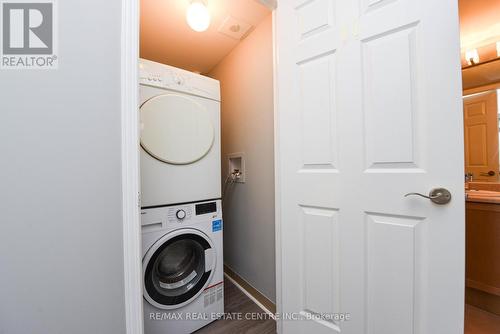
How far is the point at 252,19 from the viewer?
1.57 m

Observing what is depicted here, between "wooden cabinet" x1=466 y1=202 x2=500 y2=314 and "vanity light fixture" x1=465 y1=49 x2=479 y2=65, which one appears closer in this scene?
"wooden cabinet" x1=466 y1=202 x2=500 y2=314

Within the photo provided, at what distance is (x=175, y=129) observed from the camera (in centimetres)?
123

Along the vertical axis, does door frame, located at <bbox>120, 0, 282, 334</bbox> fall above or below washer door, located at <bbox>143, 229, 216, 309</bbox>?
above

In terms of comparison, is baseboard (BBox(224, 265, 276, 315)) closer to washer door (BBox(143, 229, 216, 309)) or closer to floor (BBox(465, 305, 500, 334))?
washer door (BBox(143, 229, 216, 309))

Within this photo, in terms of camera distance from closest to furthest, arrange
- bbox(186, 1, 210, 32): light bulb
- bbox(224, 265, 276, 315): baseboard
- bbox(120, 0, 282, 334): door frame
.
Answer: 1. bbox(120, 0, 282, 334): door frame
2. bbox(186, 1, 210, 32): light bulb
3. bbox(224, 265, 276, 315): baseboard

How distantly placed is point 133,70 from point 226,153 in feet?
4.53

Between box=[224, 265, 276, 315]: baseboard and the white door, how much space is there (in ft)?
1.06

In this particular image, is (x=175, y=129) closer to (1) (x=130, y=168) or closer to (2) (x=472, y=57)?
(1) (x=130, y=168)

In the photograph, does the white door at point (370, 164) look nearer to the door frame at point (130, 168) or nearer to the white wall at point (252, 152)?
the white wall at point (252, 152)

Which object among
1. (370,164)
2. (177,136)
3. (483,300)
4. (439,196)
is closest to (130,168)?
(177,136)

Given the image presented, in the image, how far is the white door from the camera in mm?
702


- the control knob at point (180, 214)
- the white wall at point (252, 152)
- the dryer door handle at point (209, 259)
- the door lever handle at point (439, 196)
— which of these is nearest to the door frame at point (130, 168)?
the control knob at point (180, 214)

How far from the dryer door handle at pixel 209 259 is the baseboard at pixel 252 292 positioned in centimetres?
55

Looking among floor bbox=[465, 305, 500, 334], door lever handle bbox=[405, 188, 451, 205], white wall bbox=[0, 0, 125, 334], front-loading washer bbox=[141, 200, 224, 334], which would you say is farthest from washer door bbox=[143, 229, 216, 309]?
floor bbox=[465, 305, 500, 334]
